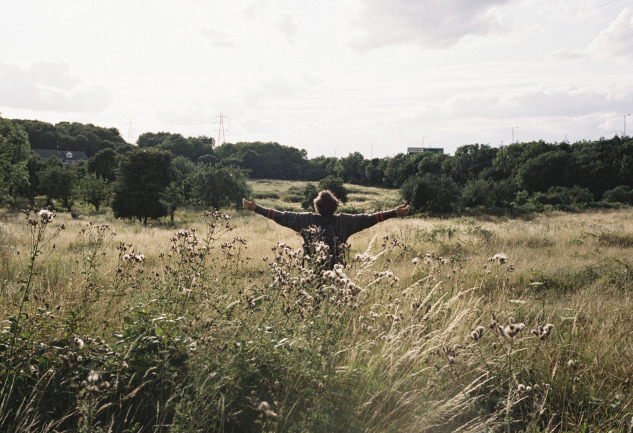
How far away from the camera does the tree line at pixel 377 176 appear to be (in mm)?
35406

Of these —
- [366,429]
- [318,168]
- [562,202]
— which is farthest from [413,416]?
[318,168]

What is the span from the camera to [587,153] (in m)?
62.6

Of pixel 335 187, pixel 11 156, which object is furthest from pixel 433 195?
pixel 11 156

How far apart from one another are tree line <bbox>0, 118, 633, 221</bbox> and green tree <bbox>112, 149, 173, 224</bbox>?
0.29ft

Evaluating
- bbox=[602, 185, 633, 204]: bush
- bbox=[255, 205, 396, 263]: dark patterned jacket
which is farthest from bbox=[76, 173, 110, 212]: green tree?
bbox=[602, 185, 633, 204]: bush

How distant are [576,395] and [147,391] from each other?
365 centimetres

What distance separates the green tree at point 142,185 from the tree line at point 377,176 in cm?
9

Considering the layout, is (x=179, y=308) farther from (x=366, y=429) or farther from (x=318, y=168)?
(x=318, y=168)

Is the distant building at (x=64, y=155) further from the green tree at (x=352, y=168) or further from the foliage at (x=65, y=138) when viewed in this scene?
the green tree at (x=352, y=168)

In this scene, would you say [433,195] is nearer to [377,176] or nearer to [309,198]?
[309,198]

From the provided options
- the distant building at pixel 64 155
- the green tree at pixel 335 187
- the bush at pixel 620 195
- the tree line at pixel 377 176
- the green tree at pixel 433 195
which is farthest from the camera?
the distant building at pixel 64 155

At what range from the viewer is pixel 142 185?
3553cm

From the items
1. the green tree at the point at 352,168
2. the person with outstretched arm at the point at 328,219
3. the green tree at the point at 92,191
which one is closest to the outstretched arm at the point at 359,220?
the person with outstretched arm at the point at 328,219

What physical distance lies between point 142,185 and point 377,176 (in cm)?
7400
